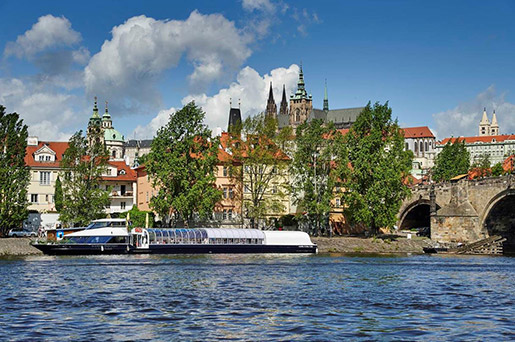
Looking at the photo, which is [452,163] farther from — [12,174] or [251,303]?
[251,303]

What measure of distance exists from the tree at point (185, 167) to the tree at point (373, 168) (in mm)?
15744

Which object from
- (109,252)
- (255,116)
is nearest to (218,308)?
(109,252)

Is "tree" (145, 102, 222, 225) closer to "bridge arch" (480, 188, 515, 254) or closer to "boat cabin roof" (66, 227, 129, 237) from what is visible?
"boat cabin roof" (66, 227, 129, 237)

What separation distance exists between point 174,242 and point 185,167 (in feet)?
44.6

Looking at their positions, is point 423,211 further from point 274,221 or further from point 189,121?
point 189,121

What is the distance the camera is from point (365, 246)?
9112cm

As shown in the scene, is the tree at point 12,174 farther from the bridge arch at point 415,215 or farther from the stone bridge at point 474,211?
the bridge arch at point 415,215

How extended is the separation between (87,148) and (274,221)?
26.8 meters

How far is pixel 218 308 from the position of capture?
34.0 m

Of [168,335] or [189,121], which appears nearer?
[168,335]

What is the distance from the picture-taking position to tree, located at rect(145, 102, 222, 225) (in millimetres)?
90125

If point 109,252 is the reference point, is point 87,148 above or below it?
above

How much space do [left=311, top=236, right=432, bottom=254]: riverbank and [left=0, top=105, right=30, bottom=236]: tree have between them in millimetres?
33008

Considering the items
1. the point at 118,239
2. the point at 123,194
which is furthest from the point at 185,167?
the point at 123,194
